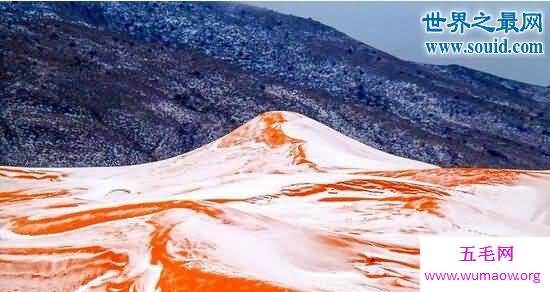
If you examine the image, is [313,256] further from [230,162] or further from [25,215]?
[230,162]

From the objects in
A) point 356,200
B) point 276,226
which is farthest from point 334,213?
point 276,226

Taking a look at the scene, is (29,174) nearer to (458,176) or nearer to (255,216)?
(458,176)

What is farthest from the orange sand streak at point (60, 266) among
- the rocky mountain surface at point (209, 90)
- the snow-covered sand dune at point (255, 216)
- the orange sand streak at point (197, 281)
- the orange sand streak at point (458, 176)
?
the rocky mountain surface at point (209, 90)

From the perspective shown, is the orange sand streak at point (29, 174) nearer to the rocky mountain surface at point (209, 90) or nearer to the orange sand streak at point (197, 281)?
the orange sand streak at point (197, 281)

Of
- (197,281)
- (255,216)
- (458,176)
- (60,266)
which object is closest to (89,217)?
(60,266)

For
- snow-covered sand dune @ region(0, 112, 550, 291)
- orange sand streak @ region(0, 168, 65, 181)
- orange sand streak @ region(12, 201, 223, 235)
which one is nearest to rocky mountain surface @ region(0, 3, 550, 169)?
orange sand streak @ region(0, 168, 65, 181)

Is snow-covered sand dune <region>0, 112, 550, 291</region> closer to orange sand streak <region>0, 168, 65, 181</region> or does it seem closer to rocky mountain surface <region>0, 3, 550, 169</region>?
orange sand streak <region>0, 168, 65, 181</region>
